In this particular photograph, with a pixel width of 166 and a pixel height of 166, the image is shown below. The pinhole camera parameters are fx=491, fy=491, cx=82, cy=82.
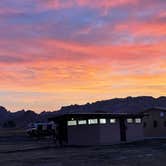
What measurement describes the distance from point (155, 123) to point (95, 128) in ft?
Result: 81.5

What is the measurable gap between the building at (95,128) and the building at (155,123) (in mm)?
14977

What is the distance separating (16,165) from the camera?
115 ft

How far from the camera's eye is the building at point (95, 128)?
65.0 metres

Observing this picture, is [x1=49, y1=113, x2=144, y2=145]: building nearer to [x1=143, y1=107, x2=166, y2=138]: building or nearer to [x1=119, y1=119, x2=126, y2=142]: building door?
[x1=119, y1=119, x2=126, y2=142]: building door

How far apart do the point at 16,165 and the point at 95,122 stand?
102ft

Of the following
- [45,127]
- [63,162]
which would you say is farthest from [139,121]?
[63,162]

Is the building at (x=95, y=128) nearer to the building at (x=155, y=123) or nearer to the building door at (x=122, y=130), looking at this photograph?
the building door at (x=122, y=130)

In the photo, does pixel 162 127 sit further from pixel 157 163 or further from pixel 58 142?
pixel 157 163

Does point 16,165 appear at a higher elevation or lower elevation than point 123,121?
lower

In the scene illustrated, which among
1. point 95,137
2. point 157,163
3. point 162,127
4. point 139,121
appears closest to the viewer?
point 157,163

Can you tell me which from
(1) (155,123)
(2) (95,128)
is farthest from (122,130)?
(1) (155,123)

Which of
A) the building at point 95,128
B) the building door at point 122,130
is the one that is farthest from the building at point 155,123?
the building door at point 122,130

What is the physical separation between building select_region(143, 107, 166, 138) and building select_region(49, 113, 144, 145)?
49.1 feet

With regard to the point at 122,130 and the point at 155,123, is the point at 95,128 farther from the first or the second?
the point at 155,123
